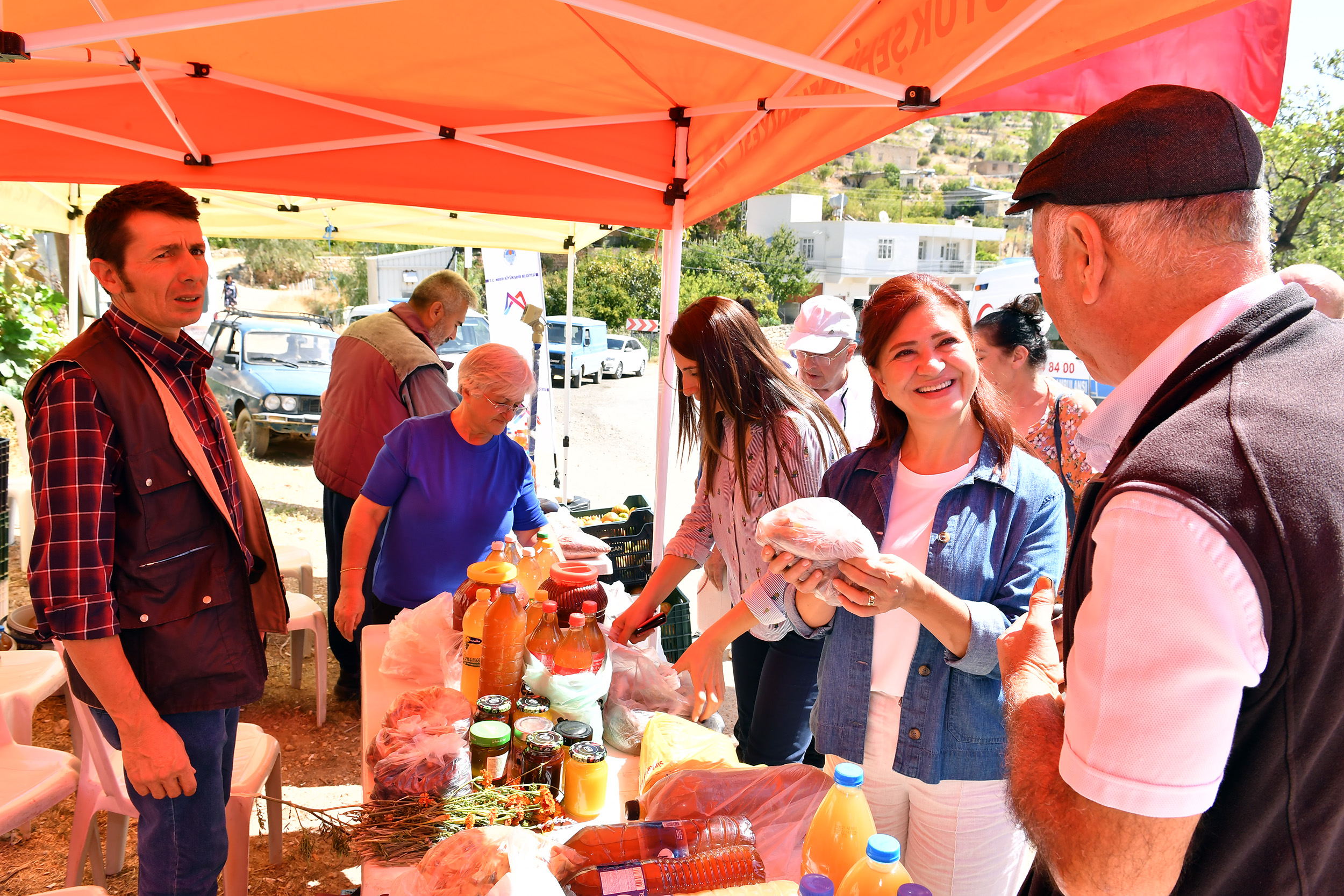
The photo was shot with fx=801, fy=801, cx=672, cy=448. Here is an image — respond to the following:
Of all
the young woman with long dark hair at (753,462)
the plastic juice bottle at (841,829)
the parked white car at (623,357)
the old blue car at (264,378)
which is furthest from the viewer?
the parked white car at (623,357)

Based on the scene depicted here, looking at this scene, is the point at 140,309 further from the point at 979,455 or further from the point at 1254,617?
the point at 1254,617

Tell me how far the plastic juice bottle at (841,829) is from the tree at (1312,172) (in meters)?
28.2

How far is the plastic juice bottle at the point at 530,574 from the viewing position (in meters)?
2.63

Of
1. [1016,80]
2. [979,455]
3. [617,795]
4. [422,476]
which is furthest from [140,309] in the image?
[1016,80]

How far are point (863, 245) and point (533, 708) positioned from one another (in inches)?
2051

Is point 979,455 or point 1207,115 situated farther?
point 979,455

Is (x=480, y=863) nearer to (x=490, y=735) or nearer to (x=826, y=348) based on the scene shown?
(x=490, y=735)

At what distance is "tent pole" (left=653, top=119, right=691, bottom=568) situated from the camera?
11.6ft

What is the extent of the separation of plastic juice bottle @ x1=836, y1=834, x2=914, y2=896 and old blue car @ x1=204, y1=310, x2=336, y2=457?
32.4 ft

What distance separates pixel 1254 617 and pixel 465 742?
1.46 meters

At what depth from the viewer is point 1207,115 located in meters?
0.91

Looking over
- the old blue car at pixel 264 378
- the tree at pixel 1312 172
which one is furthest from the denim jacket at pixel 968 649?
the tree at pixel 1312 172

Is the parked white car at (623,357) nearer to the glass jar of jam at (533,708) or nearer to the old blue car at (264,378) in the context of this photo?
the old blue car at (264,378)

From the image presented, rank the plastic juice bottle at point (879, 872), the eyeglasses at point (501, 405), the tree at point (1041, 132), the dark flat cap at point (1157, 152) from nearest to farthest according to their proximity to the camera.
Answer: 1. the dark flat cap at point (1157, 152)
2. the plastic juice bottle at point (879, 872)
3. the eyeglasses at point (501, 405)
4. the tree at point (1041, 132)
